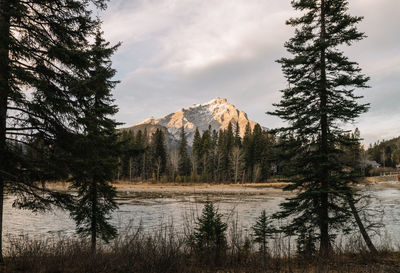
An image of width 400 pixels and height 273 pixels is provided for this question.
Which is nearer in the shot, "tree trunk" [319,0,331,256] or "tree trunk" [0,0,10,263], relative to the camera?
"tree trunk" [0,0,10,263]

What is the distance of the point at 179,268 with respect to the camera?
480 centimetres

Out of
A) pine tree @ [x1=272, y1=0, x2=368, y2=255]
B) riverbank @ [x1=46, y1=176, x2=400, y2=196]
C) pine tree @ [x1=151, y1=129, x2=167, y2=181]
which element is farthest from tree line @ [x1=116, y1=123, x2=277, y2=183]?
pine tree @ [x1=272, y1=0, x2=368, y2=255]

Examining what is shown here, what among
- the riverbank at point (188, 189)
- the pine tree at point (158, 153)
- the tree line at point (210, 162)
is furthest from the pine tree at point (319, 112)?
the pine tree at point (158, 153)

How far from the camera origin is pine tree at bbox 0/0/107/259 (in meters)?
6.22

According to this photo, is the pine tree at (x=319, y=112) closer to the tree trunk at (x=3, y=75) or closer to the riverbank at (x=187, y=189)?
the tree trunk at (x=3, y=75)

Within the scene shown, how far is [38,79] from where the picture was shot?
21.6 ft

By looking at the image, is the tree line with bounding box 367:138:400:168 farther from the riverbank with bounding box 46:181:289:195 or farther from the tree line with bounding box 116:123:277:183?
the riverbank with bounding box 46:181:289:195

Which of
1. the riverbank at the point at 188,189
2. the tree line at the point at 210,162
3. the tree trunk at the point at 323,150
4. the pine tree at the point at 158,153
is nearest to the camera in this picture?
the tree trunk at the point at 323,150

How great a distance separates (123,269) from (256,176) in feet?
211

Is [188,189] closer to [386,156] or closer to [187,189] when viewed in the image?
[187,189]

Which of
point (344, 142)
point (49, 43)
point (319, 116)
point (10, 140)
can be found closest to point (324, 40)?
point (319, 116)

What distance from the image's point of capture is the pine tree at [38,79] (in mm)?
6219

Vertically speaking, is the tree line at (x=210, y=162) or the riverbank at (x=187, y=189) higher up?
the tree line at (x=210, y=162)

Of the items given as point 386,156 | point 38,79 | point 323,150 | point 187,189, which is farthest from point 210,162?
point 386,156
